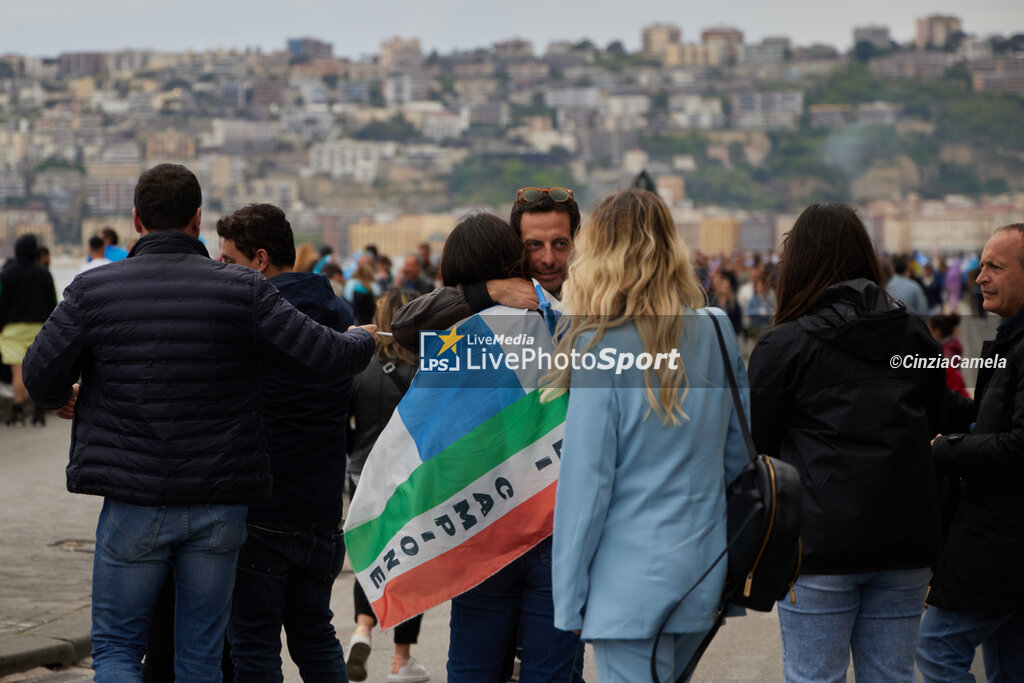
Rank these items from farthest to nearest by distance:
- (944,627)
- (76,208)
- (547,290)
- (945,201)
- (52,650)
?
(945,201) < (76,208) < (52,650) < (547,290) < (944,627)

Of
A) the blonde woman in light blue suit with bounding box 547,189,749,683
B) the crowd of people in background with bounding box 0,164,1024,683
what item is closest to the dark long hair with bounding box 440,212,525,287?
the crowd of people in background with bounding box 0,164,1024,683

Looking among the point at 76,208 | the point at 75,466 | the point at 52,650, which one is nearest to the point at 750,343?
the point at 52,650

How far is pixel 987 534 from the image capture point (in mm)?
3520

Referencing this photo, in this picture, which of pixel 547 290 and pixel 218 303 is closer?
pixel 218 303

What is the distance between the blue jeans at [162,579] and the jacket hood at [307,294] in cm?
70

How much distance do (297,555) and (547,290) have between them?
107 cm

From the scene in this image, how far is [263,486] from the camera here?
347cm

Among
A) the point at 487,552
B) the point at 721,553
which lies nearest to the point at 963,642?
the point at 721,553

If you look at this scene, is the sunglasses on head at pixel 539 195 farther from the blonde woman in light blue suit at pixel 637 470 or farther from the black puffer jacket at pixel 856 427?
the blonde woman in light blue suit at pixel 637 470

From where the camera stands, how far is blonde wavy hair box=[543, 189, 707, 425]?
275cm

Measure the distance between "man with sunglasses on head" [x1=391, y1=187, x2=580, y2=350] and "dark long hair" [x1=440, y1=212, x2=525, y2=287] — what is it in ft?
0.12

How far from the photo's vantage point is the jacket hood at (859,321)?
10.2ft

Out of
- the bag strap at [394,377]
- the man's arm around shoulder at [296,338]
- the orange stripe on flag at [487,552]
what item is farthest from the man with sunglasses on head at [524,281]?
the bag strap at [394,377]

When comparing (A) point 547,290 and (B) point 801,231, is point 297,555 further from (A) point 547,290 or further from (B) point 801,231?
(B) point 801,231
